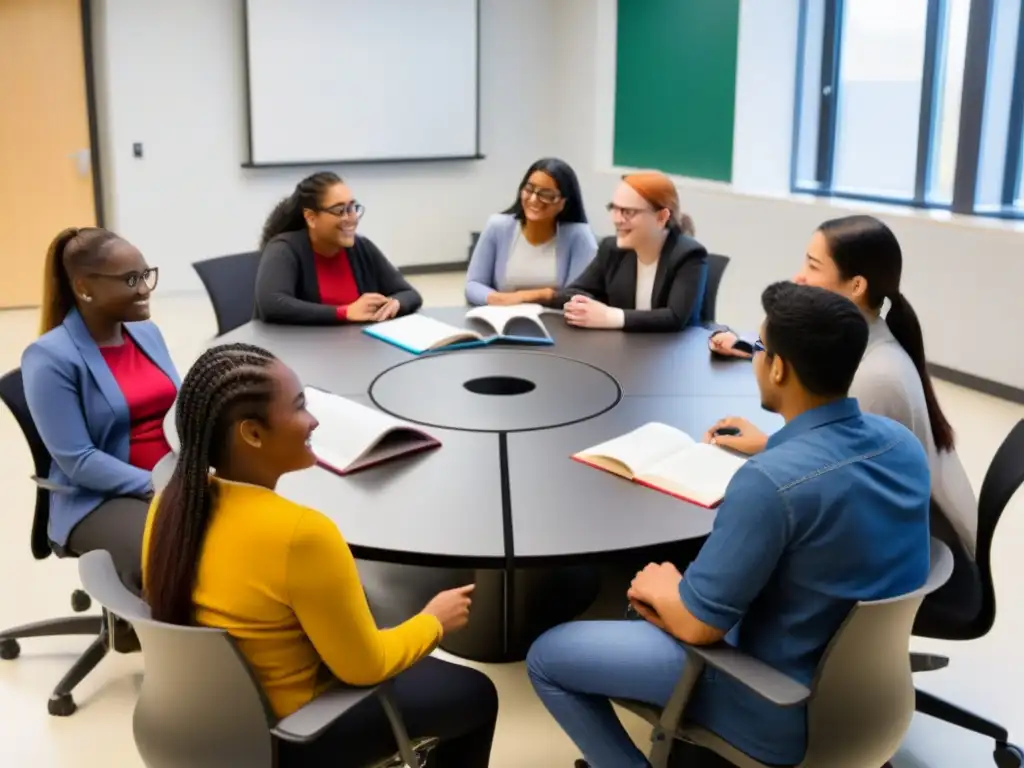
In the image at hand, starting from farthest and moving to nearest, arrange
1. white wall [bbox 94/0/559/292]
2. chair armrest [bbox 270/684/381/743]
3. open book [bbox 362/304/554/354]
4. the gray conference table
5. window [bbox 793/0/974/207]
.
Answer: white wall [bbox 94/0/559/292] → window [bbox 793/0/974/207] → open book [bbox 362/304/554/354] → the gray conference table → chair armrest [bbox 270/684/381/743]

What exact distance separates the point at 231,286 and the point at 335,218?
57 cm

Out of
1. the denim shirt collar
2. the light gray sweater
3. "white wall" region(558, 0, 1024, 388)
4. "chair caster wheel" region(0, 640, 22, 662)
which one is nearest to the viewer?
the denim shirt collar

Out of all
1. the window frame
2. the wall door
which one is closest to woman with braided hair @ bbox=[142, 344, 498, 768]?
the window frame

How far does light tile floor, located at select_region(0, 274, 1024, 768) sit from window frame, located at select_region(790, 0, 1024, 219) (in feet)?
7.91

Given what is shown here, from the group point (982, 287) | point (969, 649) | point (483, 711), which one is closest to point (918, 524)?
point (483, 711)

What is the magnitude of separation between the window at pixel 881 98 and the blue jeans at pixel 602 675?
4545 mm

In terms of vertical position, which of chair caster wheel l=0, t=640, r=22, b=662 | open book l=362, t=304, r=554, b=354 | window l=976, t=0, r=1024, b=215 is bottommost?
chair caster wheel l=0, t=640, r=22, b=662

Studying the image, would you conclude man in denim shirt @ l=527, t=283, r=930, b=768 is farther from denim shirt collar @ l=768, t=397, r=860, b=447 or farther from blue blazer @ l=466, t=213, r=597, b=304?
blue blazer @ l=466, t=213, r=597, b=304

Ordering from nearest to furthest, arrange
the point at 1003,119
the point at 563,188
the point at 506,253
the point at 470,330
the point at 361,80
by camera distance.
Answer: the point at 470,330 → the point at 563,188 → the point at 506,253 → the point at 1003,119 → the point at 361,80

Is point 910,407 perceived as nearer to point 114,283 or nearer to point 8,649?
point 114,283

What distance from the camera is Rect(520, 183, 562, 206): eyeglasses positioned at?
3.81 m

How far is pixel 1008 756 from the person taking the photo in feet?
7.34

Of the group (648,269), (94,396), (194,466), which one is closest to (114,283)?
(94,396)

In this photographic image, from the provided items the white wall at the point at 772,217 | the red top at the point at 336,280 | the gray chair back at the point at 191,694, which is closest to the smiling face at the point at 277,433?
the gray chair back at the point at 191,694
